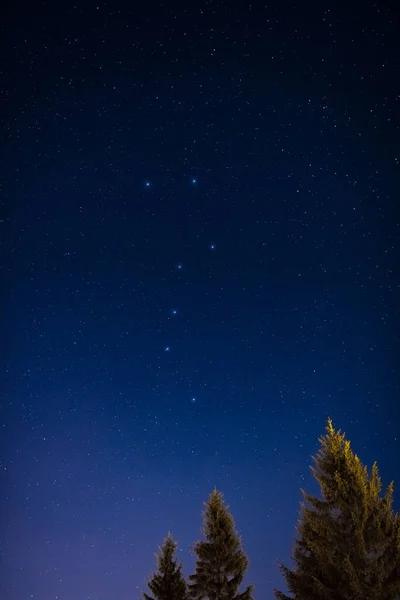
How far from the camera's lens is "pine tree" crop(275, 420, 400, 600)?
15758 mm

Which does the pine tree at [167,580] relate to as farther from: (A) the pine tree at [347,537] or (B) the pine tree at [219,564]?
(A) the pine tree at [347,537]

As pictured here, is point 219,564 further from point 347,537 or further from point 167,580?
point 347,537

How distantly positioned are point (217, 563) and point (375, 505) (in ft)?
25.1

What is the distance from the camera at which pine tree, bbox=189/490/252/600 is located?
2080 cm

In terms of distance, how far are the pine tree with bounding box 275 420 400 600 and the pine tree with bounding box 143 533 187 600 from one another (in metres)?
4.63

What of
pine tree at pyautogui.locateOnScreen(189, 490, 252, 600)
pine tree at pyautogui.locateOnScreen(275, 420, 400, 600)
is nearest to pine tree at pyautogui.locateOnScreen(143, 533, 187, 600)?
pine tree at pyautogui.locateOnScreen(189, 490, 252, 600)

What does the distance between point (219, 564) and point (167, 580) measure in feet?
7.28

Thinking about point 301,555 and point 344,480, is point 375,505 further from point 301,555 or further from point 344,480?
point 301,555

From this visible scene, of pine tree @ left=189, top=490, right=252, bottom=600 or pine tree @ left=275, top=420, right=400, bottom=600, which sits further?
pine tree @ left=189, top=490, right=252, bottom=600

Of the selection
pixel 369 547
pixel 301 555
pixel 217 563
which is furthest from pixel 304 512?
pixel 217 563

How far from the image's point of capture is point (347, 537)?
53.9 feet

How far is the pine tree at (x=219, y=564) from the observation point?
2080 centimetres

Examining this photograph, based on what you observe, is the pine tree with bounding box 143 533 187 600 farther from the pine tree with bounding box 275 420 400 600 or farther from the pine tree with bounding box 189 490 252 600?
the pine tree with bounding box 275 420 400 600

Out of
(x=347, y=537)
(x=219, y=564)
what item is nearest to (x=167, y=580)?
(x=219, y=564)
